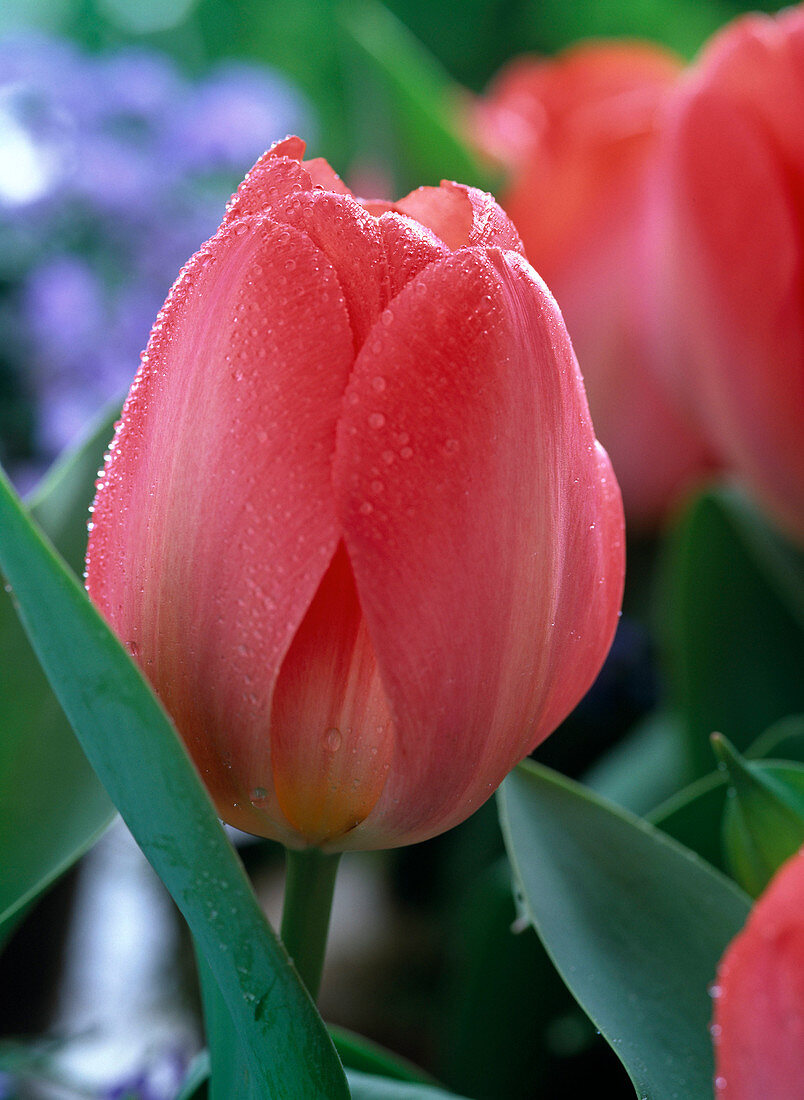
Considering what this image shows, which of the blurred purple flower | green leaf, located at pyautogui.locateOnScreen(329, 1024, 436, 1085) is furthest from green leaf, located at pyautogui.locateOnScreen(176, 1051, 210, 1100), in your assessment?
the blurred purple flower

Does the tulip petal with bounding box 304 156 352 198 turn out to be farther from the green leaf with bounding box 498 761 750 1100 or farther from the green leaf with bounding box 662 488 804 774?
the green leaf with bounding box 662 488 804 774

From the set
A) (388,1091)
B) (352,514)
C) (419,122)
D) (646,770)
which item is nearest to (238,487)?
(352,514)

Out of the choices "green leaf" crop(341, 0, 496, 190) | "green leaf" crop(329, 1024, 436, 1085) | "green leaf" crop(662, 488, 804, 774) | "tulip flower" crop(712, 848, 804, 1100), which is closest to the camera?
"tulip flower" crop(712, 848, 804, 1100)

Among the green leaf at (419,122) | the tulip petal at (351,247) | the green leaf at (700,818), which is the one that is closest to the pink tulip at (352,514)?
the tulip petal at (351,247)

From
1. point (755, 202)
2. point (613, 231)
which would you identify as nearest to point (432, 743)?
point (755, 202)

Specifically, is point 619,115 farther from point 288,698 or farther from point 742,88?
point 288,698

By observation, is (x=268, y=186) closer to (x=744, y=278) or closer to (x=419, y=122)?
(x=744, y=278)
